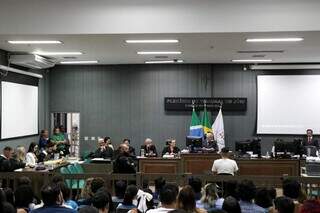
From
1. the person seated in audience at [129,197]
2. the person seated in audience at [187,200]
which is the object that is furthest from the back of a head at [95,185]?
the person seated in audience at [187,200]

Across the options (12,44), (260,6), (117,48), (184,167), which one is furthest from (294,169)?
(12,44)

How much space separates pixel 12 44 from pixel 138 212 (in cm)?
630

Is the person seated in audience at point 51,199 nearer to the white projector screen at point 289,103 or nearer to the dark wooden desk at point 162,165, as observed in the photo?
the dark wooden desk at point 162,165

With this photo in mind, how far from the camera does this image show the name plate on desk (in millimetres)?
12961

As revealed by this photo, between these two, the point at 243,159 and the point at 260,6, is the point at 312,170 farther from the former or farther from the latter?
the point at 260,6

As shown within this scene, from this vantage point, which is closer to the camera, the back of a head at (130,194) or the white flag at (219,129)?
the back of a head at (130,194)

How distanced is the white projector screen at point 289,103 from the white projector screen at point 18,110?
6.97 meters

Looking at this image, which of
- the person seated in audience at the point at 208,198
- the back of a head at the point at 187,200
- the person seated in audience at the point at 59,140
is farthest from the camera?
the person seated in audience at the point at 59,140

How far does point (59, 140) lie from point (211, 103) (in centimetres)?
487

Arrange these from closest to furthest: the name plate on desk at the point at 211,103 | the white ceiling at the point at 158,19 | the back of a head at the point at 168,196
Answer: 1. the back of a head at the point at 168,196
2. the white ceiling at the point at 158,19
3. the name plate on desk at the point at 211,103

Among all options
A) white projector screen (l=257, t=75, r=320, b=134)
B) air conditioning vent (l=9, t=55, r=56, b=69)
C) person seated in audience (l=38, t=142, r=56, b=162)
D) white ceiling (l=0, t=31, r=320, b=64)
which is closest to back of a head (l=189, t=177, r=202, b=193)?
white ceiling (l=0, t=31, r=320, b=64)

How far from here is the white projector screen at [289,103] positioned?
12539mm

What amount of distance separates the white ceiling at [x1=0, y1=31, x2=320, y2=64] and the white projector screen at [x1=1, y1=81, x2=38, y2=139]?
125 centimetres

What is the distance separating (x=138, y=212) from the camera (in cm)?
441
